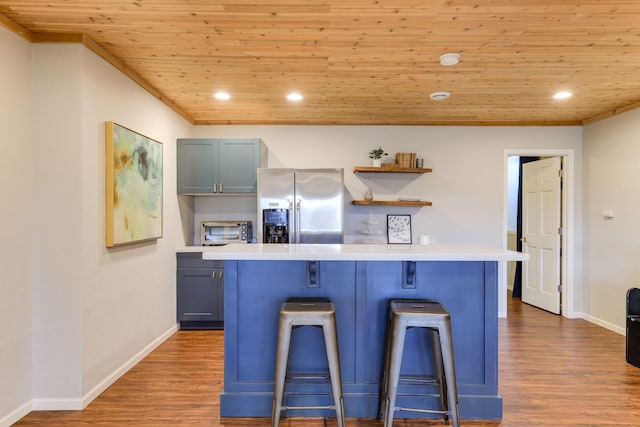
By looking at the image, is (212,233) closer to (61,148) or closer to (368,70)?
(61,148)

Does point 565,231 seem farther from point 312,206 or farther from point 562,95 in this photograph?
point 312,206

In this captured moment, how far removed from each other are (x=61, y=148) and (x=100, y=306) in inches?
43.1

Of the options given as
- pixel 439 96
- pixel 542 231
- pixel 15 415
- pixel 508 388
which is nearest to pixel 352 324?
pixel 508 388

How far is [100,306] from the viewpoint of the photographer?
2.65m

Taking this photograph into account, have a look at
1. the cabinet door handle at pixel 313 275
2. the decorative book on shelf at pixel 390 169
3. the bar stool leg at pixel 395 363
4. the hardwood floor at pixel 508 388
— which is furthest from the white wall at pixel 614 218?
the cabinet door handle at pixel 313 275

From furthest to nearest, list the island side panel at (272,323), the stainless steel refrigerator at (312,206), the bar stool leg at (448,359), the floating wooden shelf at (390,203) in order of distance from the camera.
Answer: the floating wooden shelf at (390,203)
the stainless steel refrigerator at (312,206)
the island side panel at (272,323)
the bar stool leg at (448,359)

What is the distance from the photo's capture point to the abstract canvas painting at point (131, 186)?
2.69 metres

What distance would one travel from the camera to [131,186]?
3.01 metres

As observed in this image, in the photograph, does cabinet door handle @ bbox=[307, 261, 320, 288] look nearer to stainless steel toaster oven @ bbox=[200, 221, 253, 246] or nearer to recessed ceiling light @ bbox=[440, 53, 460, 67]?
recessed ceiling light @ bbox=[440, 53, 460, 67]

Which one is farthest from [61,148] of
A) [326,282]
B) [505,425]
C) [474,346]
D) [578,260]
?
[578,260]

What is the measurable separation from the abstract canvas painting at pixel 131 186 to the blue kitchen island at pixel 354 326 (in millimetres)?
949

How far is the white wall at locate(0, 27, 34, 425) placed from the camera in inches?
85.5

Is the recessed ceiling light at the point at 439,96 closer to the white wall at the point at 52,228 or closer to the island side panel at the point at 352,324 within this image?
the island side panel at the point at 352,324

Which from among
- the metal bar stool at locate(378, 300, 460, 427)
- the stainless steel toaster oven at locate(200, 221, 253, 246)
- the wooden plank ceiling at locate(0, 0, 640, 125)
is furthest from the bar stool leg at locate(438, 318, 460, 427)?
the stainless steel toaster oven at locate(200, 221, 253, 246)
